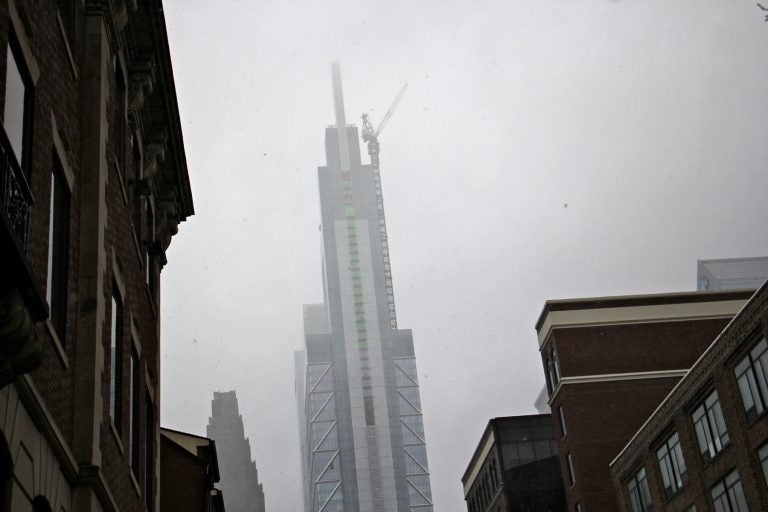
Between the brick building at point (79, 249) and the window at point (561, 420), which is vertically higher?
the window at point (561, 420)

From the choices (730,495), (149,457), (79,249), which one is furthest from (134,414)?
(730,495)

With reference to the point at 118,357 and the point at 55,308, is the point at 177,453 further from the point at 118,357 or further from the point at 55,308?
the point at 55,308

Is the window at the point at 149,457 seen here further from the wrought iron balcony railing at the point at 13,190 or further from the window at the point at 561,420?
the window at the point at 561,420

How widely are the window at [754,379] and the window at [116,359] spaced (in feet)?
89.7

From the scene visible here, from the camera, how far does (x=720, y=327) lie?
73.0 metres

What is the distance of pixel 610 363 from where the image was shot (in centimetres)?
7175

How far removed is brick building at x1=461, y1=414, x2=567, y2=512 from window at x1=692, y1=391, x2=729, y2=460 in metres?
40.3

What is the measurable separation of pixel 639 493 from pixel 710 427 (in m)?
11.4

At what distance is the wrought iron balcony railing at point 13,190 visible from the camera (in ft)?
39.0

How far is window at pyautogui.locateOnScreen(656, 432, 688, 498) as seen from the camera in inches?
2013

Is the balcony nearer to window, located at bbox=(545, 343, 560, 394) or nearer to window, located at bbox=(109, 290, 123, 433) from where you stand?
window, located at bbox=(109, 290, 123, 433)

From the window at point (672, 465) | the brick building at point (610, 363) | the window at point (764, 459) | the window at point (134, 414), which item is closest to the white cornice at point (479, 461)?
the brick building at point (610, 363)

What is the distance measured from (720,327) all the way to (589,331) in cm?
866

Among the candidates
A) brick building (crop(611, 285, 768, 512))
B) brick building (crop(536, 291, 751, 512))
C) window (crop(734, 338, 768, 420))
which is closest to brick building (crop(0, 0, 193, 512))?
window (crop(734, 338, 768, 420))
